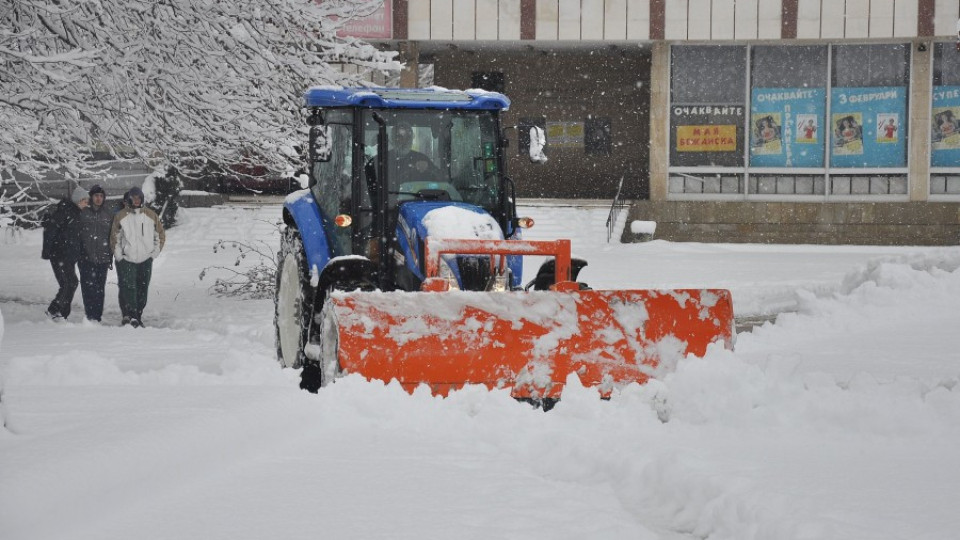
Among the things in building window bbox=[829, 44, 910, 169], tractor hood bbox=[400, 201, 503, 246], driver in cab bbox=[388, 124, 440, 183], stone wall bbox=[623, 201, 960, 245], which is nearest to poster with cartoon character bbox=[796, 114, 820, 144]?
building window bbox=[829, 44, 910, 169]

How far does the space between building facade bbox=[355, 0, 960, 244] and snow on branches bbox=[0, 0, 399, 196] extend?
12.3 m

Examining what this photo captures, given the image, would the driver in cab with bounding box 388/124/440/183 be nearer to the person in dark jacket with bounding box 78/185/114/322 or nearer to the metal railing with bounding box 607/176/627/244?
the person in dark jacket with bounding box 78/185/114/322

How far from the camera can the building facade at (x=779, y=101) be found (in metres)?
25.2

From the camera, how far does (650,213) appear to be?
25.7m

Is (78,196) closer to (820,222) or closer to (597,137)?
(820,222)

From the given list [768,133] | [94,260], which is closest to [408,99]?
[94,260]

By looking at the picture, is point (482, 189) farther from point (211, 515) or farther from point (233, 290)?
point (233, 290)

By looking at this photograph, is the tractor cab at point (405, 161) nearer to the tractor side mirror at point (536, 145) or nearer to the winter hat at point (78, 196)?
the tractor side mirror at point (536, 145)

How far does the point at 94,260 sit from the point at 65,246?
0.52 metres

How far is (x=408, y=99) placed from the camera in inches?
340

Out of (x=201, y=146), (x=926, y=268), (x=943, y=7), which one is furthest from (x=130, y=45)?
(x=943, y=7)

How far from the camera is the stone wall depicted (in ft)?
82.8

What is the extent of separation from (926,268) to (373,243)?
8447mm

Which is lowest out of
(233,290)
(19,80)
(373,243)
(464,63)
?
(233,290)
